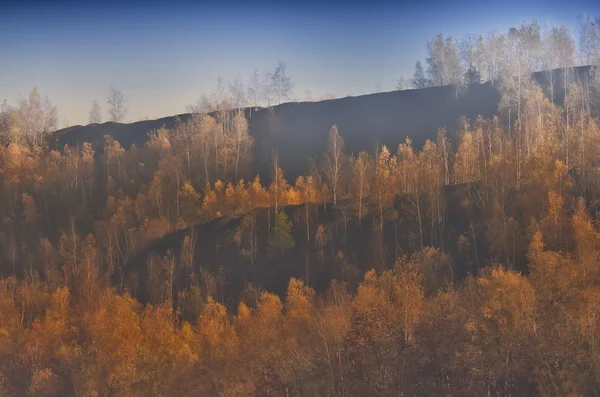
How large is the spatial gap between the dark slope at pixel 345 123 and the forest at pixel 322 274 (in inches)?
502

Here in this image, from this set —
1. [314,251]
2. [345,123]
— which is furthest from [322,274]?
[345,123]

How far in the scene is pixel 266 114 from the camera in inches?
3804

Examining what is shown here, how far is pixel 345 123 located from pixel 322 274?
53.5 metres

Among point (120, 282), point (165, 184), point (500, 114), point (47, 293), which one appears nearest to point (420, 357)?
point (120, 282)

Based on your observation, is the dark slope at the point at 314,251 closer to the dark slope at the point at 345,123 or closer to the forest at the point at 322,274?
the forest at the point at 322,274

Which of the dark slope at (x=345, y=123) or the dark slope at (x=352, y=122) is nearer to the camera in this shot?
Answer: the dark slope at (x=352, y=122)

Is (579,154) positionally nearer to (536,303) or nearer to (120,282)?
(536,303)

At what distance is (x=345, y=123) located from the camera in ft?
304

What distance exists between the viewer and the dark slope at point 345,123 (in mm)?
81750

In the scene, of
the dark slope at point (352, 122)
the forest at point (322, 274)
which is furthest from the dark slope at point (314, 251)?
the dark slope at point (352, 122)

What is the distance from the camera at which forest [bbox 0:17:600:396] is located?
3073 centimetres

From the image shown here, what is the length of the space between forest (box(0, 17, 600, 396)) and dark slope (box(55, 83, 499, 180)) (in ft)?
41.8

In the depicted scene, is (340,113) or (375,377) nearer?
(375,377)

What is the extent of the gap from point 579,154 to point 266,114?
199 ft
